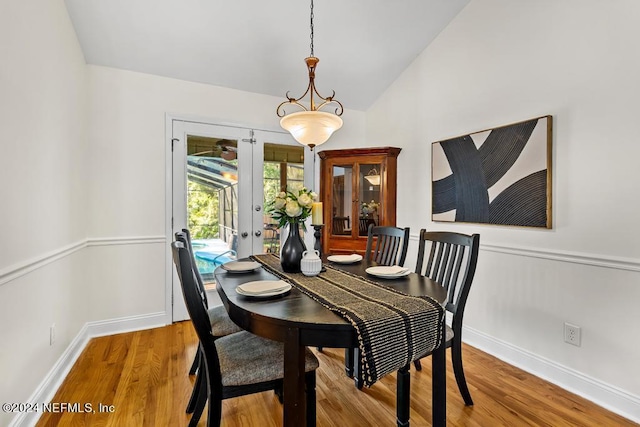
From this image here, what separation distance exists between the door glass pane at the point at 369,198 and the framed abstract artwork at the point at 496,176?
0.62m

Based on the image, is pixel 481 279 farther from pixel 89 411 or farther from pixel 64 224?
pixel 64 224

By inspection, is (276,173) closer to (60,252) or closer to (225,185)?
(225,185)

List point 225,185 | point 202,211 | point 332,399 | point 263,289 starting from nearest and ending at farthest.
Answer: point 263,289 < point 332,399 < point 202,211 < point 225,185

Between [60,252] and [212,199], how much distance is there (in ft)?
4.52

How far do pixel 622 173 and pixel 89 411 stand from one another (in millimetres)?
3269

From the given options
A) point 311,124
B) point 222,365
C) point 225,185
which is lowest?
point 222,365

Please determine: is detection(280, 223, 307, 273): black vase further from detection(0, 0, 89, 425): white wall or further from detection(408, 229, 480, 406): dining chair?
detection(0, 0, 89, 425): white wall

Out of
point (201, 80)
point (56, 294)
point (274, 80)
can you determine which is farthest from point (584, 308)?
point (201, 80)

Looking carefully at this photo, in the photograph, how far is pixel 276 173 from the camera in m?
3.64

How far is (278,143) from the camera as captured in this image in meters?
3.64

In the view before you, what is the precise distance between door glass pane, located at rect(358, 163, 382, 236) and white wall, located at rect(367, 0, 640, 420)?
0.82 meters

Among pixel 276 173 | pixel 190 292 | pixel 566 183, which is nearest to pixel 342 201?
pixel 276 173

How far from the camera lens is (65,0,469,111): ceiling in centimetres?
248

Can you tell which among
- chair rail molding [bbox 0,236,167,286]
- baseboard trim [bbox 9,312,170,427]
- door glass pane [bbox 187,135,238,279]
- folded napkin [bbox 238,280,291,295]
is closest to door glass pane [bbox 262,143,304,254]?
door glass pane [bbox 187,135,238,279]
